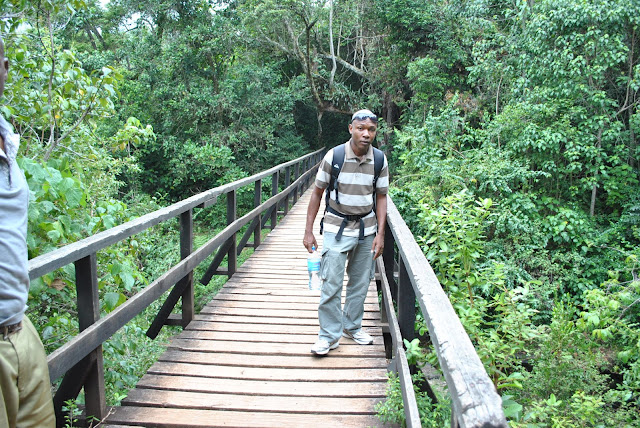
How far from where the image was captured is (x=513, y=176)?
964 centimetres

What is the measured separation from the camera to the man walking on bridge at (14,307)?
1.40 m

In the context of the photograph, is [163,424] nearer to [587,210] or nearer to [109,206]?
[109,206]

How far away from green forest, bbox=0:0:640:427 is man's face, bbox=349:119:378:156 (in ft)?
2.60

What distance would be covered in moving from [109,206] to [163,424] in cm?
158

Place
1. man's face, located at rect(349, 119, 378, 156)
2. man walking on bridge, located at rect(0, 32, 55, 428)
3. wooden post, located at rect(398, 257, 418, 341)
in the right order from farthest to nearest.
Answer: man's face, located at rect(349, 119, 378, 156), wooden post, located at rect(398, 257, 418, 341), man walking on bridge, located at rect(0, 32, 55, 428)

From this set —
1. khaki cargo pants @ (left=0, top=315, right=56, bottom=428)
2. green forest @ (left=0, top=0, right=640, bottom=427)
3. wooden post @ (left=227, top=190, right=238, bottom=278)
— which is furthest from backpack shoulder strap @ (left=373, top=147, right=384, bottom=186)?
khaki cargo pants @ (left=0, top=315, right=56, bottom=428)

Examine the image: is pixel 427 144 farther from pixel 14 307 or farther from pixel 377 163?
pixel 14 307

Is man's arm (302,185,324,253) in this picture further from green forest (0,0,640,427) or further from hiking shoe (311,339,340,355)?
green forest (0,0,640,427)

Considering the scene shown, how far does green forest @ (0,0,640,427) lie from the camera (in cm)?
326

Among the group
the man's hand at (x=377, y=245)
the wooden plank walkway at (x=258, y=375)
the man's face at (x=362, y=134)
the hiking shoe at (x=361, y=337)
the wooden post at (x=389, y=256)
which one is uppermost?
the man's face at (x=362, y=134)

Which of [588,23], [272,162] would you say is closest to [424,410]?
[588,23]

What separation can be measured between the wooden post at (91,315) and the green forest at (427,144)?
0.91ft

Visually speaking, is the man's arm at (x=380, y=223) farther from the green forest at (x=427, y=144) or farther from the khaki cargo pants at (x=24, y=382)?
the khaki cargo pants at (x=24, y=382)

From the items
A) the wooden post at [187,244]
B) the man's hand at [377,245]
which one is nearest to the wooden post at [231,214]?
the wooden post at [187,244]
